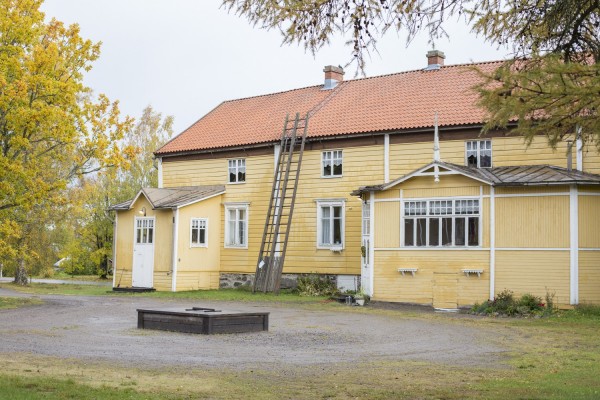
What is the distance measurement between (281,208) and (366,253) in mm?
4941

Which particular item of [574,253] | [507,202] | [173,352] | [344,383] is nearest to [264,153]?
[507,202]

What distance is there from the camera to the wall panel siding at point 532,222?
22.1 meters

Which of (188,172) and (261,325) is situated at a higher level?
(188,172)

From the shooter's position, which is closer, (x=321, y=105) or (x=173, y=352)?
(x=173, y=352)

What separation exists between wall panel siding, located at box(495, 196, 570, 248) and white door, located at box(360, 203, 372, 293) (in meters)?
4.36

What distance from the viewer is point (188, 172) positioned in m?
33.8

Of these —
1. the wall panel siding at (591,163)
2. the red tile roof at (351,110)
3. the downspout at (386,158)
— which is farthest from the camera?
the downspout at (386,158)

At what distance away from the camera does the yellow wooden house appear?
73.6 ft

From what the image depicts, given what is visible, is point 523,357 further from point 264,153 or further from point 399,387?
point 264,153

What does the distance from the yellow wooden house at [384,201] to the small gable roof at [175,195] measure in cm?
9

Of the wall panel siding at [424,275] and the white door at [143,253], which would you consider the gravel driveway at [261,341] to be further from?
the white door at [143,253]

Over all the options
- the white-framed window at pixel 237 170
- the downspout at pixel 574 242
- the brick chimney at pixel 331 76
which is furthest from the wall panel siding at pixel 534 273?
the brick chimney at pixel 331 76

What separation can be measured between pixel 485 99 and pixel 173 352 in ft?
22.6

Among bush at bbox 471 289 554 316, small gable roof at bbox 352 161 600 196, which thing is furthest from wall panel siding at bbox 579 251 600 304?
small gable roof at bbox 352 161 600 196
